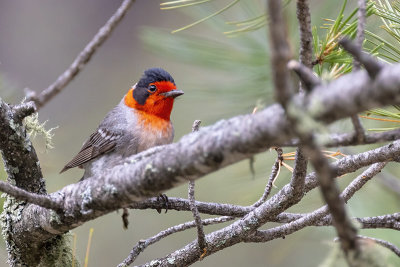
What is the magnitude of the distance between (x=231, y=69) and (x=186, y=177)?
59.8 inches

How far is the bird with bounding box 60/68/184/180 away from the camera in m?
3.07

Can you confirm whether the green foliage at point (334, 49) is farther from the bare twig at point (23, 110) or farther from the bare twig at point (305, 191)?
the bare twig at point (23, 110)

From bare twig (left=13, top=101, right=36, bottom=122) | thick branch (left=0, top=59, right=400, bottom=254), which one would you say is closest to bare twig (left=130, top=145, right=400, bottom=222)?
thick branch (left=0, top=59, right=400, bottom=254)

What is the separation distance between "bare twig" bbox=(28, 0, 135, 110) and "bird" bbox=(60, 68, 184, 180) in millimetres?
1822

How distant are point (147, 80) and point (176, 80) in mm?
2276

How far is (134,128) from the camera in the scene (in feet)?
10.3

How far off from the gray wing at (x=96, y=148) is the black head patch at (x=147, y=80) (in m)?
0.32

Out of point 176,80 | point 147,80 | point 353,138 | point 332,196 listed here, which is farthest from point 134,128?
point 176,80

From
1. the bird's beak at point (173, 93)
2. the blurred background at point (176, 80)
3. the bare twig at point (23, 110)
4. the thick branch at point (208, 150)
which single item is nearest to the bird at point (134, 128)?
the bird's beak at point (173, 93)

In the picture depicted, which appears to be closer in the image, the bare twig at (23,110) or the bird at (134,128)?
the bare twig at (23,110)

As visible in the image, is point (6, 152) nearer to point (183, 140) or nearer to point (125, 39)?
point (183, 140)

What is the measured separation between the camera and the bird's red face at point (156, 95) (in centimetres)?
329

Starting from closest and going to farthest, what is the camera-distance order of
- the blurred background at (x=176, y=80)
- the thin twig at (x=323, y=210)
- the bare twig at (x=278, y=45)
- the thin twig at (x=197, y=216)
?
the bare twig at (x=278, y=45)
the thin twig at (x=197, y=216)
the thin twig at (x=323, y=210)
the blurred background at (x=176, y=80)

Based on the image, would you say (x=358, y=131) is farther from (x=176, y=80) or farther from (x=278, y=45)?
(x=176, y=80)
